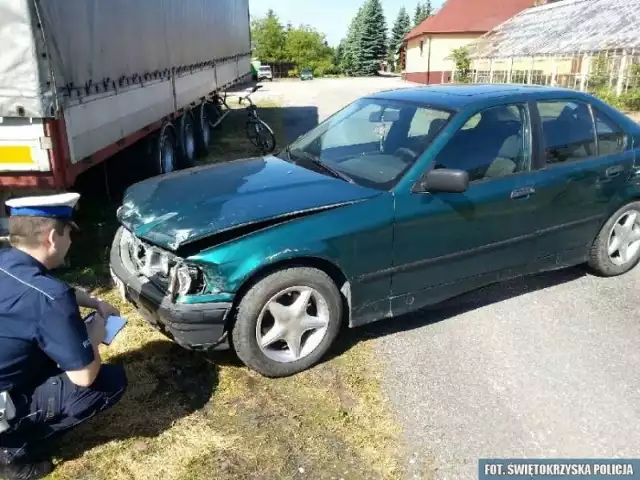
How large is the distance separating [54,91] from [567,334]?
13.9ft

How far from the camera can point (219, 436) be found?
9.44ft

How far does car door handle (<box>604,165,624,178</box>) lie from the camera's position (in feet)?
14.3

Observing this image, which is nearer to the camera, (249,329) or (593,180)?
(249,329)

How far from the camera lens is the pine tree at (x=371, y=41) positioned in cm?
6544

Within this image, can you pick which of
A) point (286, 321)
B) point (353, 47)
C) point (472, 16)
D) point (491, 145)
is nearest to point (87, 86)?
point (286, 321)

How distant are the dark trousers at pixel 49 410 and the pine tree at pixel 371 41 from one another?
66893 mm

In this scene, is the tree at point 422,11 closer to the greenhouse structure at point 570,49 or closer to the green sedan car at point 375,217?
the greenhouse structure at point 570,49

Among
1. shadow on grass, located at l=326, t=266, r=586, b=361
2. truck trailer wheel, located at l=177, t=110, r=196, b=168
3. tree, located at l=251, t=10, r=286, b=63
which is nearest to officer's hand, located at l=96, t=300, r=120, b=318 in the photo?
shadow on grass, located at l=326, t=266, r=586, b=361

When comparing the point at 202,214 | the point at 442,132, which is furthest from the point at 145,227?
the point at 442,132

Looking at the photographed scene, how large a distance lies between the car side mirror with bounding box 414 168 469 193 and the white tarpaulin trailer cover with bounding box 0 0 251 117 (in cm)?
284

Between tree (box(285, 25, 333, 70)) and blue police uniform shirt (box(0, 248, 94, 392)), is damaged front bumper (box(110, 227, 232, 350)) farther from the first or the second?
tree (box(285, 25, 333, 70))

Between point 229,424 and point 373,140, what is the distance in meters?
2.29

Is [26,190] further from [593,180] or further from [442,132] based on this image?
[593,180]

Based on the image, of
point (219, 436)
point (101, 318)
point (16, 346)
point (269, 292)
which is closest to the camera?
point (16, 346)
